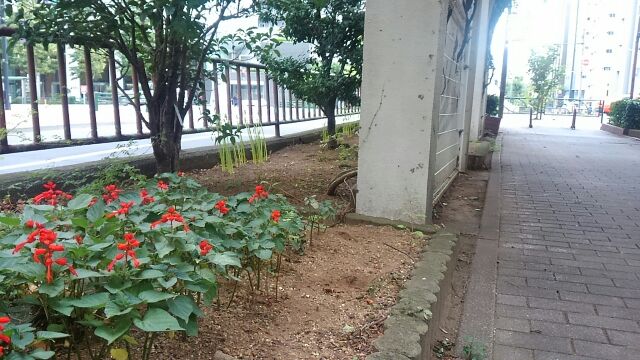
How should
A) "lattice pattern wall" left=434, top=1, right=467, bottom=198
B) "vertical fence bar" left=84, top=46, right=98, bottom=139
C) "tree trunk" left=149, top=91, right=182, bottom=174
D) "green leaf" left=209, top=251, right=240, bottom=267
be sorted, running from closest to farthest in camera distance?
"green leaf" left=209, top=251, right=240, bottom=267
"tree trunk" left=149, top=91, right=182, bottom=174
"vertical fence bar" left=84, top=46, right=98, bottom=139
"lattice pattern wall" left=434, top=1, right=467, bottom=198

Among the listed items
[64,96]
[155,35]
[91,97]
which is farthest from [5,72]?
[155,35]

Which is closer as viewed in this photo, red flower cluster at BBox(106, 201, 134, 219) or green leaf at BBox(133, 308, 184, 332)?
green leaf at BBox(133, 308, 184, 332)

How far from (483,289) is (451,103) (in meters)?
3.14

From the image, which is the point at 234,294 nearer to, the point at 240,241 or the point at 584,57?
the point at 240,241

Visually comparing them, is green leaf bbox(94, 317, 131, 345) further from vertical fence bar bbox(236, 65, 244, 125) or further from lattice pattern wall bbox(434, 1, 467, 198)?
vertical fence bar bbox(236, 65, 244, 125)

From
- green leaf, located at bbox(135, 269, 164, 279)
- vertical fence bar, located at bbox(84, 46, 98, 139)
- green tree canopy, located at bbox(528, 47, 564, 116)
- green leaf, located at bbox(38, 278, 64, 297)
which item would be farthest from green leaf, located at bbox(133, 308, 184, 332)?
green tree canopy, located at bbox(528, 47, 564, 116)

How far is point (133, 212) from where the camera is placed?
2311 mm

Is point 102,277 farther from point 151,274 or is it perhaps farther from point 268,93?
point 268,93

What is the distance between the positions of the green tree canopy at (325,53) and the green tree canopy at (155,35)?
10.3 feet

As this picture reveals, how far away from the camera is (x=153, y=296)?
5.21ft

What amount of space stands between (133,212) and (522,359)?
6.76ft

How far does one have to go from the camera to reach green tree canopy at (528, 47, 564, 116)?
3281 cm

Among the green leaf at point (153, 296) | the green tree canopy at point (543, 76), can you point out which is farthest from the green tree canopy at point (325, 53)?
the green tree canopy at point (543, 76)

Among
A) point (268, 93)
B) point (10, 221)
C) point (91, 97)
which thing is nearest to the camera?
point (10, 221)
